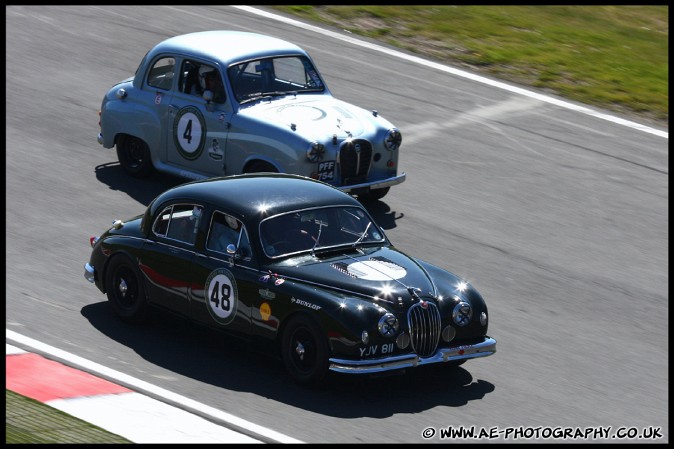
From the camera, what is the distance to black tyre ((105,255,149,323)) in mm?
11305

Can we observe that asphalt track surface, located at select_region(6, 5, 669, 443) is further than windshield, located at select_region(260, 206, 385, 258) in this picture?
No

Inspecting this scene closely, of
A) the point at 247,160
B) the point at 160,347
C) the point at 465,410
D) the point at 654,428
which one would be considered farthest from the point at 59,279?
the point at 654,428

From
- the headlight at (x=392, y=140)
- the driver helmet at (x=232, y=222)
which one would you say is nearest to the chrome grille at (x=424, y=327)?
the driver helmet at (x=232, y=222)

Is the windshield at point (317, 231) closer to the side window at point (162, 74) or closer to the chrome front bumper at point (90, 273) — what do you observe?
the chrome front bumper at point (90, 273)

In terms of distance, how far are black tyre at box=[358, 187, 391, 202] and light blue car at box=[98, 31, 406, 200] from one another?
0.04 ft

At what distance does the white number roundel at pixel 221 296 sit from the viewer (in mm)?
10516

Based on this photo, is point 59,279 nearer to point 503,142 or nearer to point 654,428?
point 654,428

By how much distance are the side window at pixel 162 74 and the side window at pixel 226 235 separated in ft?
16.1

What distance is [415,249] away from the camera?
44.8ft

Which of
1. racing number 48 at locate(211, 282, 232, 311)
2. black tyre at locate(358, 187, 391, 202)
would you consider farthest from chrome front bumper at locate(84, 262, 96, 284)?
black tyre at locate(358, 187, 391, 202)

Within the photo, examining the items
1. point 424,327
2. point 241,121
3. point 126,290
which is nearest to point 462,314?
point 424,327

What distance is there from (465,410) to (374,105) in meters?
9.47

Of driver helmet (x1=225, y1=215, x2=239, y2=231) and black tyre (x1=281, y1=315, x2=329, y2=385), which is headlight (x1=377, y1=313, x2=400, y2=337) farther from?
driver helmet (x1=225, y1=215, x2=239, y2=231)

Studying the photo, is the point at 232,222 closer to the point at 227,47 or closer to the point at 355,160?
the point at 355,160
